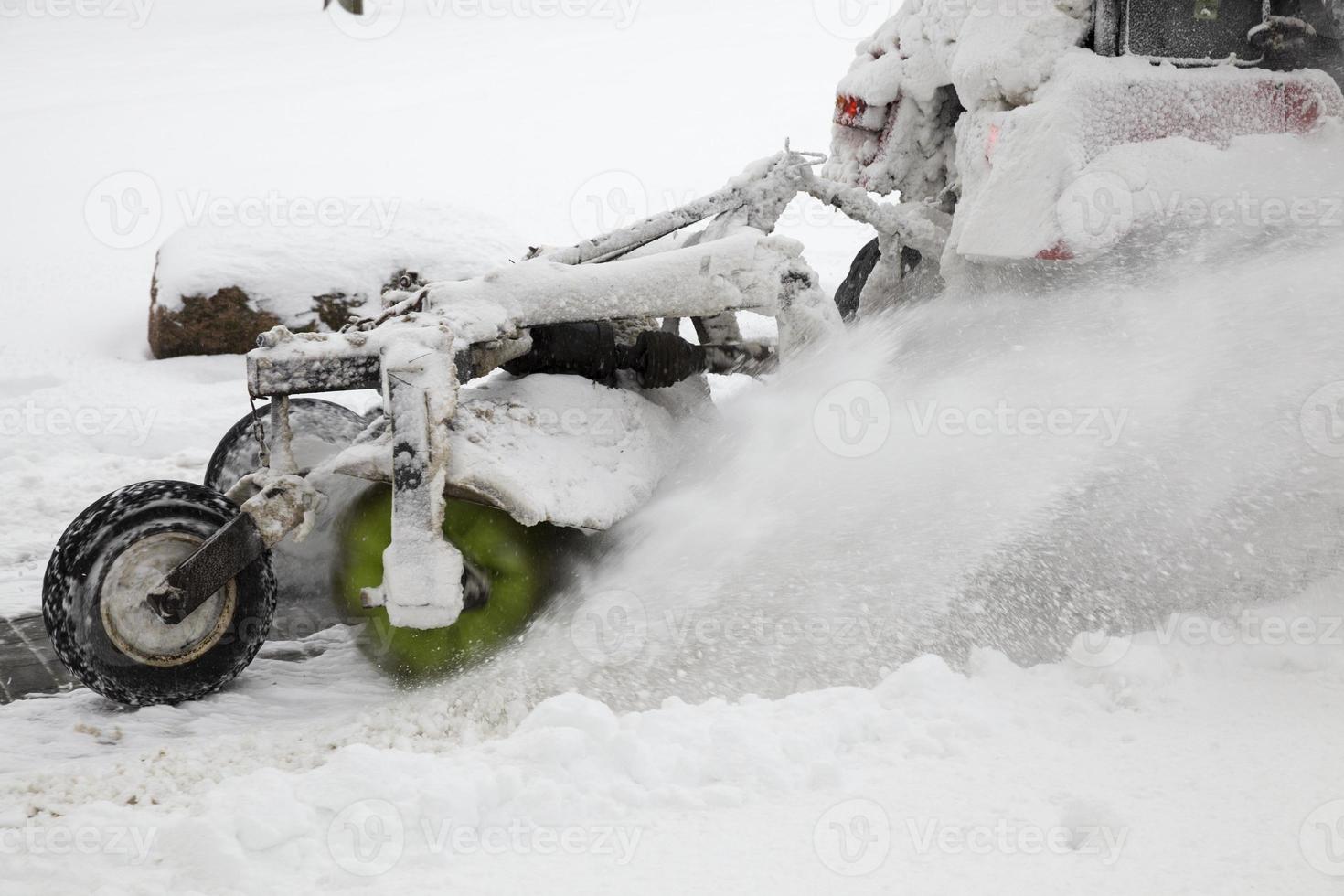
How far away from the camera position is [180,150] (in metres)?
16.5

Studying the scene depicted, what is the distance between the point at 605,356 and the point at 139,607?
1.64 m

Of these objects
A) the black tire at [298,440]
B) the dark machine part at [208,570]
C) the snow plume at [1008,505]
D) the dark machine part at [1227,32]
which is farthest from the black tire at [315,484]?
the dark machine part at [1227,32]

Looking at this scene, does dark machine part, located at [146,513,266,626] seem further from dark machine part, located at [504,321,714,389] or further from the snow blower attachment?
dark machine part, located at [504,321,714,389]

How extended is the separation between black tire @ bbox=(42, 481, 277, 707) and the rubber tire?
309mm

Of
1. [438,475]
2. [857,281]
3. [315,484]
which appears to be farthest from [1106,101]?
[315,484]

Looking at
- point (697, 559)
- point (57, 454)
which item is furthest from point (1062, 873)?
point (57, 454)

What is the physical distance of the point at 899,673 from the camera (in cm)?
272

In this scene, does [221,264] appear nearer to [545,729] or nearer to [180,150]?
[545,729]

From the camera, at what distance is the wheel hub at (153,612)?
2918 millimetres

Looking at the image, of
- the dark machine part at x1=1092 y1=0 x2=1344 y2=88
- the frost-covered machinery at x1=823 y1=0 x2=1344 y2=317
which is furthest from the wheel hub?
the dark machine part at x1=1092 y1=0 x2=1344 y2=88

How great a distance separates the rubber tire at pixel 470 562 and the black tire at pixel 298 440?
2.53 ft

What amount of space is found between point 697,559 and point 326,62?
22.3m

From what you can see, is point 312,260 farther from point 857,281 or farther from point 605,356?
point 605,356

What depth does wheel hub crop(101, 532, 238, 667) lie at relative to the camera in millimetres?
2918
